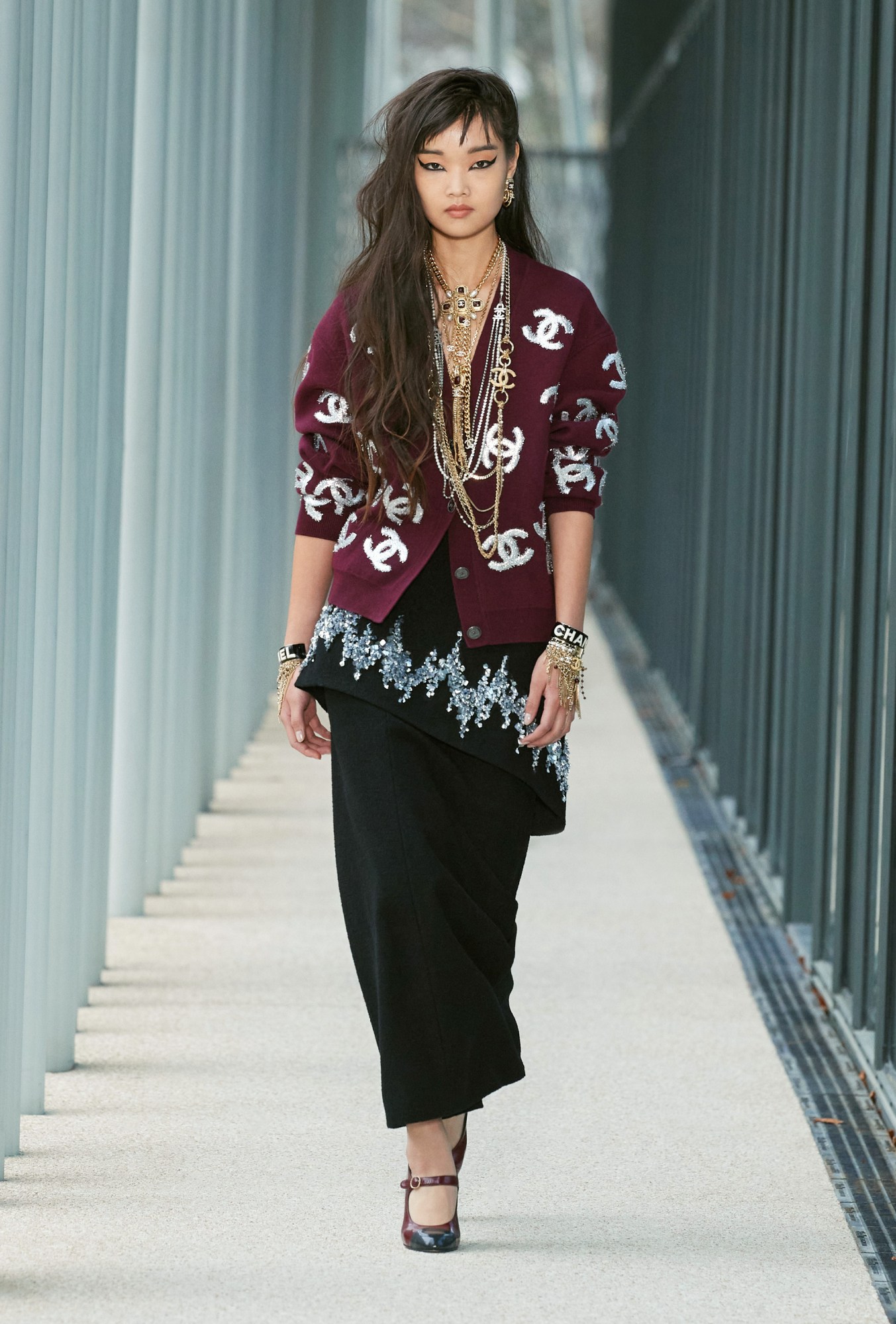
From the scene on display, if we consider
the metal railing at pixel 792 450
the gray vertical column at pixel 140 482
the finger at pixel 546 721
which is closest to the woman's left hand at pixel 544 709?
the finger at pixel 546 721

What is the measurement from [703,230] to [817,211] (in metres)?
2.33

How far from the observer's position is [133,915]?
3.88 metres

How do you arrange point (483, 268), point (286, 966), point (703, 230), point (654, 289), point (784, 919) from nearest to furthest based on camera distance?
point (483, 268)
point (286, 966)
point (784, 919)
point (703, 230)
point (654, 289)

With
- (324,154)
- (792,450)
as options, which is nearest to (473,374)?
(792,450)

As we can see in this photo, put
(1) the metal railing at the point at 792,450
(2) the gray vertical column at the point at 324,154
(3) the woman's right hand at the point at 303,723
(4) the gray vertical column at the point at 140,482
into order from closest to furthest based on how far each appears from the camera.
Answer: (3) the woman's right hand at the point at 303,723 < (1) the metal railing at the point at 792,450 < (4) the gray vertical column at the point at 140,482 < (2) the gray vertical column at the point at 324,154

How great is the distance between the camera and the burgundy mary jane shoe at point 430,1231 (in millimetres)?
2203

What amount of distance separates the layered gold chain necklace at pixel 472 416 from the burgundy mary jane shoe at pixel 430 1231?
81 centimetres

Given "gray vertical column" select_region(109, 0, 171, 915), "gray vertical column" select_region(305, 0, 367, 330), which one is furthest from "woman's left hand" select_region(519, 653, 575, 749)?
"gray vertical column" select_region(305, 0, 367, 330)

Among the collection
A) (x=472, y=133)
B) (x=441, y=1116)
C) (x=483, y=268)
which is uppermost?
(x=472, y=133)

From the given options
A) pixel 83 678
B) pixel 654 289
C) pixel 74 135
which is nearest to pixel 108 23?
pixel 74 135

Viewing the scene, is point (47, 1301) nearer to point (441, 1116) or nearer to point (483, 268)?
point (441, 1116)

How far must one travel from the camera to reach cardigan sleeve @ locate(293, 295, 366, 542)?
2172mm

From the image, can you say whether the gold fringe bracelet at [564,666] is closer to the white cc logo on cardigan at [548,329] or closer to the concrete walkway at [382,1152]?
the white cc logo on cardigan at [548,329]

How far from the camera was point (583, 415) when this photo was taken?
2178 mm
